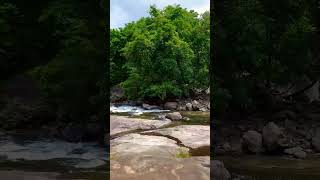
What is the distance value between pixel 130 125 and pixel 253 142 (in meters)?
4.54

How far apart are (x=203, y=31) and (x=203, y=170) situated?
1649 centimetres

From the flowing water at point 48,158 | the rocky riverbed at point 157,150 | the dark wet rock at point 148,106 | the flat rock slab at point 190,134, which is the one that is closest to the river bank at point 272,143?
the flat rock slab at point 190,134

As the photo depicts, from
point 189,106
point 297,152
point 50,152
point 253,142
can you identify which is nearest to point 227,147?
point 253,142

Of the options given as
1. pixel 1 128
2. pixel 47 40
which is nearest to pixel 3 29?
pixel 47 40

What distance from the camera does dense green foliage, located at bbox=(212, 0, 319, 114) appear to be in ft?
41.6

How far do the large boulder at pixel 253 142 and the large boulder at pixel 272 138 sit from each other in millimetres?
130

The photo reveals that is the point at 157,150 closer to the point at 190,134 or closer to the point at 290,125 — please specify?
the point at 190,134

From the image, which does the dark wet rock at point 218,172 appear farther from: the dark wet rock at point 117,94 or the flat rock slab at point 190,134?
the dark wet rock at point 117,94

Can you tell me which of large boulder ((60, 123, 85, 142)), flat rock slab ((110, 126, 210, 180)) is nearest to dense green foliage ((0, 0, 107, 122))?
large boulder ((60, 123, 85, 142))

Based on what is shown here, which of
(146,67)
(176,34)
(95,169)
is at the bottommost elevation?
(95,169)

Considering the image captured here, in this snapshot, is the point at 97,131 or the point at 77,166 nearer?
the point at 77,166

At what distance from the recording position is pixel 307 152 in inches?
429

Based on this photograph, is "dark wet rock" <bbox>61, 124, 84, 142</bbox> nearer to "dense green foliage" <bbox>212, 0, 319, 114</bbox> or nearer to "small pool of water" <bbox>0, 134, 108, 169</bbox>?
"small pool of water" <bbox>0, 134, 108, 169</bbox>

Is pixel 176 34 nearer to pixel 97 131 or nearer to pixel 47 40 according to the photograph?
pixel 47 40
